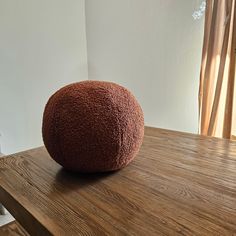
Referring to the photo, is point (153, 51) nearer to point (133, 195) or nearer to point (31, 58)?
point (31, 58)

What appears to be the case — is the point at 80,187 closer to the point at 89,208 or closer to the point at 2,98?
the point at 89,208

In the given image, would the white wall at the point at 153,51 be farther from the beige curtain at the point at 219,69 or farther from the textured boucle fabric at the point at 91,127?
the textured boucle fabric at the point at 91,127

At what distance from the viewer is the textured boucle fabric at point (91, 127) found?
45cm

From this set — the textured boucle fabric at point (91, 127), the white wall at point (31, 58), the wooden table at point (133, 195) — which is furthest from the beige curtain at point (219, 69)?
the white wall at point (31, 58)

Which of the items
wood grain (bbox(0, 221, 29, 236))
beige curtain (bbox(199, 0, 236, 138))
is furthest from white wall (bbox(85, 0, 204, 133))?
wood grain (bbox(0, 221, 29, 236))

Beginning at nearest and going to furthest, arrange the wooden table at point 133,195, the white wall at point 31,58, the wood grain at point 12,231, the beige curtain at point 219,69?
the wooden table at point 133,195 → the wood grain at point 12,231 → the beige curtain at point 219,69 → the white wall at point 31,58

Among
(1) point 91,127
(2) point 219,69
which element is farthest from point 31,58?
(1) point 91,127

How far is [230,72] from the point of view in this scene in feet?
4.67

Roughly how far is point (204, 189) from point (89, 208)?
208mm

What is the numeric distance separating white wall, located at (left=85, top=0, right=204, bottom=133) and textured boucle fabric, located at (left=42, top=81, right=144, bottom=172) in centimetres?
136

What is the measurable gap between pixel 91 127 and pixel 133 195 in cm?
→ 15

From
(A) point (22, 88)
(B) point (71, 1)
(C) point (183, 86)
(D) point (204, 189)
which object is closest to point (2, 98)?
(A) point (22, 88)

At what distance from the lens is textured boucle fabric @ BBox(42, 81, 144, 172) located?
0.45m

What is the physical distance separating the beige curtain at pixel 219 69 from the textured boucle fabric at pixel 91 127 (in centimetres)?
115
